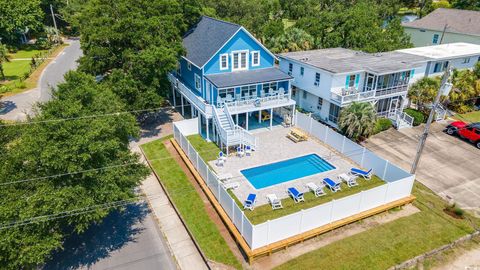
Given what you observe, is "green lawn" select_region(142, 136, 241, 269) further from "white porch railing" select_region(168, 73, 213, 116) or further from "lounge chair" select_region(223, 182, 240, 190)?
"white porch railing" select_region(168, 73, 213, 116)

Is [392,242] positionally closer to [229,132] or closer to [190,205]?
[190,205]

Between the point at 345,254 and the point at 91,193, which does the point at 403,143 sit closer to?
the point at 345,254

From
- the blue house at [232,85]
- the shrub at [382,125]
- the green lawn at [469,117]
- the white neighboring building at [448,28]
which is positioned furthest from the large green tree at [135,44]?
the white neighboring building at [448,28]

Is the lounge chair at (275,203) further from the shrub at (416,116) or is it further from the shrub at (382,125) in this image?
the shrub at (416,116)

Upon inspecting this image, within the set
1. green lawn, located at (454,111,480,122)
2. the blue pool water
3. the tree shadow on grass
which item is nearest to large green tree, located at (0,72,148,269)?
the tree shadow on grass

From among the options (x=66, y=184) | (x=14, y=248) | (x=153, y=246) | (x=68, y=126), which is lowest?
(x=153, y=246)

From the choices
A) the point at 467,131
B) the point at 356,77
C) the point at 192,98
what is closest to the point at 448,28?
the point at 467,131

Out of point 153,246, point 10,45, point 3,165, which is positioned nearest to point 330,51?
point 153,246
